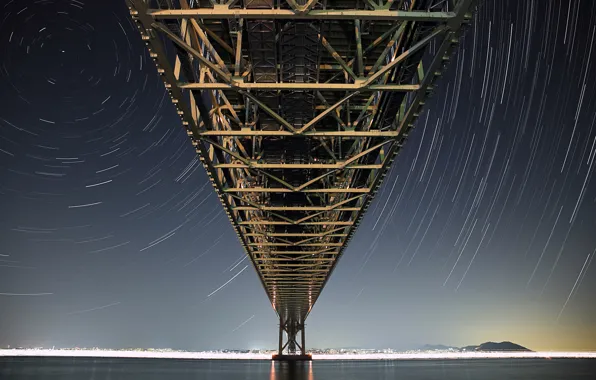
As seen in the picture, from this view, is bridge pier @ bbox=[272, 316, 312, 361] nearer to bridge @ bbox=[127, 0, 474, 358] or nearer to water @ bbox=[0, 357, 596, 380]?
water @ bbox=[0, 357, 596, 380]

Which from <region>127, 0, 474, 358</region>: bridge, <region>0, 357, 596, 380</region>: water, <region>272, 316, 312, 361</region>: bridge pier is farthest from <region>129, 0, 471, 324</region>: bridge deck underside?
<region>272, 316, 312, 361</region>: bridge pier

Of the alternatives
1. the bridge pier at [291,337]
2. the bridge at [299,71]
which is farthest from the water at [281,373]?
the bridge at [299,71]

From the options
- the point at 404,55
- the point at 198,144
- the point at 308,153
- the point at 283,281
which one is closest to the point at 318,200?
the point at 308,153

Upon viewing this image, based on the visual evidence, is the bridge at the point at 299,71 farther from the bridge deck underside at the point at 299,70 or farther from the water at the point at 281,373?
the water at the point at 281,373

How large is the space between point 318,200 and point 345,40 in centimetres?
1290

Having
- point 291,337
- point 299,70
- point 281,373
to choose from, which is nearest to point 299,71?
point 299,70

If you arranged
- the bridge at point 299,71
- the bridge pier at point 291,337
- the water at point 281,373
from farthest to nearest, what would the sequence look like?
1. the bridge pier at point 291,337
2. the water at point 281,373
3. the bridge at point 299,71

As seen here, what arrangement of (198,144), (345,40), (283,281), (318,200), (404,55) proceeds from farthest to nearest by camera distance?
(283,281) < (318,200) < (198,144) < (345,40) < (404,55)

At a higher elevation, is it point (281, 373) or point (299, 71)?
point (299, 71)

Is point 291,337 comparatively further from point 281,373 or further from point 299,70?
point 299,70

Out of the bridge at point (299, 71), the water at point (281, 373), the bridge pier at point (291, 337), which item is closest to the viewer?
the bridge at point (299, 71)

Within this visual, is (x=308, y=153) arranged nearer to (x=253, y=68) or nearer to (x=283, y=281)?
(x=253, y=68)

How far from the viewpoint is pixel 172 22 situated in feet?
29.8

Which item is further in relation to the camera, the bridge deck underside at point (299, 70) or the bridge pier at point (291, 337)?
the bridge pier at point (291, 337)
